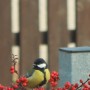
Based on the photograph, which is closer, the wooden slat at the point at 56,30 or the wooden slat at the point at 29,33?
the wooden slat at the point at 29,33

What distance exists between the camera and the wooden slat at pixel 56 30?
15.9 ft

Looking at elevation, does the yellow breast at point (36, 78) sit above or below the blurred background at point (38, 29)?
below

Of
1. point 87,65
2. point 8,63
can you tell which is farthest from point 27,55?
point 87,65

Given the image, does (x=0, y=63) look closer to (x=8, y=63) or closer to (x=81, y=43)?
(x=8, y=63)

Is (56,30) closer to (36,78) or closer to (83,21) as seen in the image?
(83,21)

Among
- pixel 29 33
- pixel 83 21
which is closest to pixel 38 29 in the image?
pixel 29 33

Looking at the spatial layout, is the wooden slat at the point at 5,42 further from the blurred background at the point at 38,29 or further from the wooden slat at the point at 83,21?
the wooden slat at the point at 83,21

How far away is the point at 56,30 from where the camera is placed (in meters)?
4.89

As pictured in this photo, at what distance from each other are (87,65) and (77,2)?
5.15 feet

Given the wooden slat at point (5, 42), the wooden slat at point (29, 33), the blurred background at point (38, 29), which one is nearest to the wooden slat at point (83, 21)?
the blurred background at point (38, 29)

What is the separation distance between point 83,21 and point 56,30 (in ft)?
1.07

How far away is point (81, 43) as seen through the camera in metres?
5.01

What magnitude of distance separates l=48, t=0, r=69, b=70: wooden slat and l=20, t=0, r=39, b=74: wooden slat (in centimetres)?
16

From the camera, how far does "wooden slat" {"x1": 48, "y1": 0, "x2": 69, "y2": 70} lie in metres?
4.85
